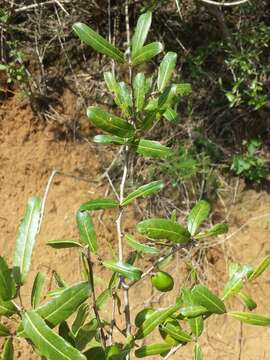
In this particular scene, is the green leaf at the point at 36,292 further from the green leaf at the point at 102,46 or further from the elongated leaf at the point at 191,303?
the green leaf at the point at 102,46

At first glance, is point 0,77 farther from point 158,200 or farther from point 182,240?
point 182,240

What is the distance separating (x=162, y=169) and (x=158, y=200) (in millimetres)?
172

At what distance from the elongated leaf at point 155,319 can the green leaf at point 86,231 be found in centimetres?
22

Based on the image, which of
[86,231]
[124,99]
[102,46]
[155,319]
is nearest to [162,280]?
[155,319]

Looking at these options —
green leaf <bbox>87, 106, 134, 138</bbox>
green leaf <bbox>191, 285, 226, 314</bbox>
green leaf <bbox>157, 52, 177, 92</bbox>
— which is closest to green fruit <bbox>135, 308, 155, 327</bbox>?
green leaf <bbox>191, 285, 226, 314</bbox>

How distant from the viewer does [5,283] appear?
1.01 metres

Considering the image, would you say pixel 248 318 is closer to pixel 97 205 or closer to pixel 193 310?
pixel 193 310

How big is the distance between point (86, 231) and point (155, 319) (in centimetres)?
27

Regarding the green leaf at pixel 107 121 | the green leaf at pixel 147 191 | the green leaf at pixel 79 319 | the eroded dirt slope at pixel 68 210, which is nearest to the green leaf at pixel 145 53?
the green leaf at pixel 107 121

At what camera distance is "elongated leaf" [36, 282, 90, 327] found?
1.01 meters

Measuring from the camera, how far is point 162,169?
9.25 feet

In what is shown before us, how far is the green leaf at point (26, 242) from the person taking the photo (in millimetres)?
1068

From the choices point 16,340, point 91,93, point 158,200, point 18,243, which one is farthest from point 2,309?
point 91,93

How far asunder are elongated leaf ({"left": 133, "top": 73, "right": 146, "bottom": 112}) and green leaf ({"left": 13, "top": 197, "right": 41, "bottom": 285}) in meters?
0.39
